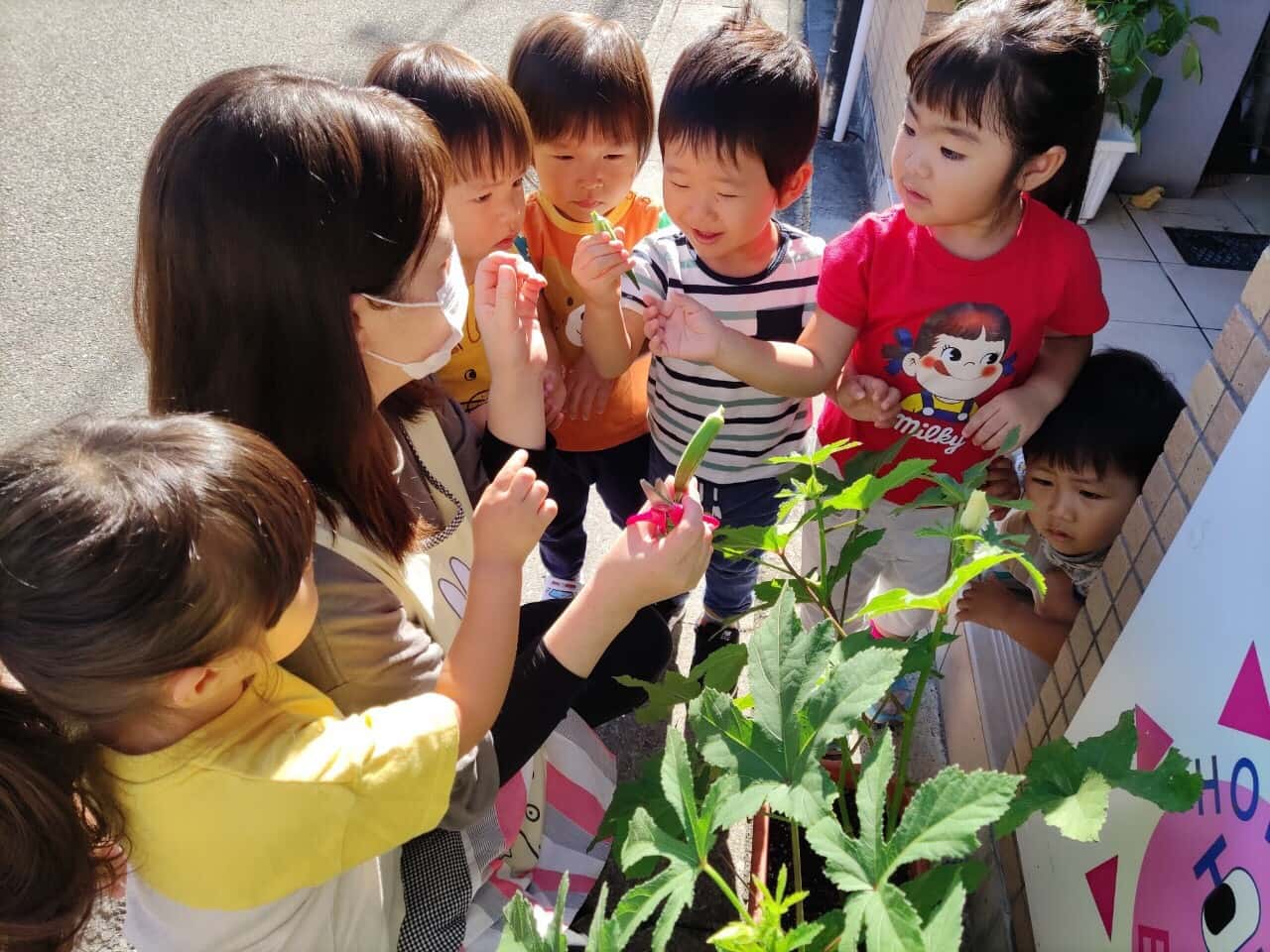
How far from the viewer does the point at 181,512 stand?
962 mm

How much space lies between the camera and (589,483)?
7.83 feet

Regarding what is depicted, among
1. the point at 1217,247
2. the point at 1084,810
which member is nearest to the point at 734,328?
the point at 1084,810

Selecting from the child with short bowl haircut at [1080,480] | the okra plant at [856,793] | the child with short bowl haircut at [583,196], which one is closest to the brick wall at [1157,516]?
the child with short bowl haircut at [1080,480]

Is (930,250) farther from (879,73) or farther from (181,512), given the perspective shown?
(879,73)

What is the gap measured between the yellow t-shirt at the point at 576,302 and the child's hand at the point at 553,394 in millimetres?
108

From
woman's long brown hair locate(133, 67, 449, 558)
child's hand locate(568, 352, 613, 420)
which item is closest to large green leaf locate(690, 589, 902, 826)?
woman's long brown hair locate(133, 67, 449, 558)

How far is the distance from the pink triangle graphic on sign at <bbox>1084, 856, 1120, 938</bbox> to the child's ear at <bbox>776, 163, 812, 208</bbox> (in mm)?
1287

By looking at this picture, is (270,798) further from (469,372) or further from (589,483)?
(589,483)

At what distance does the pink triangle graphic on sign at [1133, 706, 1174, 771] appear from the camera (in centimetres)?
114

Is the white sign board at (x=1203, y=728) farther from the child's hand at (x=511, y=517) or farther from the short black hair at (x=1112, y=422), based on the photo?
the child's hand at (x=511, y=517)

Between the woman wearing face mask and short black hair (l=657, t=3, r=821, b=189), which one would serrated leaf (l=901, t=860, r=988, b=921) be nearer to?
the woman wearing face mask

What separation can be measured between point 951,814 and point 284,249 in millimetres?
979

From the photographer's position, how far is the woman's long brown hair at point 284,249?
1.16 m

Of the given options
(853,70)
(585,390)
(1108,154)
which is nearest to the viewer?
(585,390)
